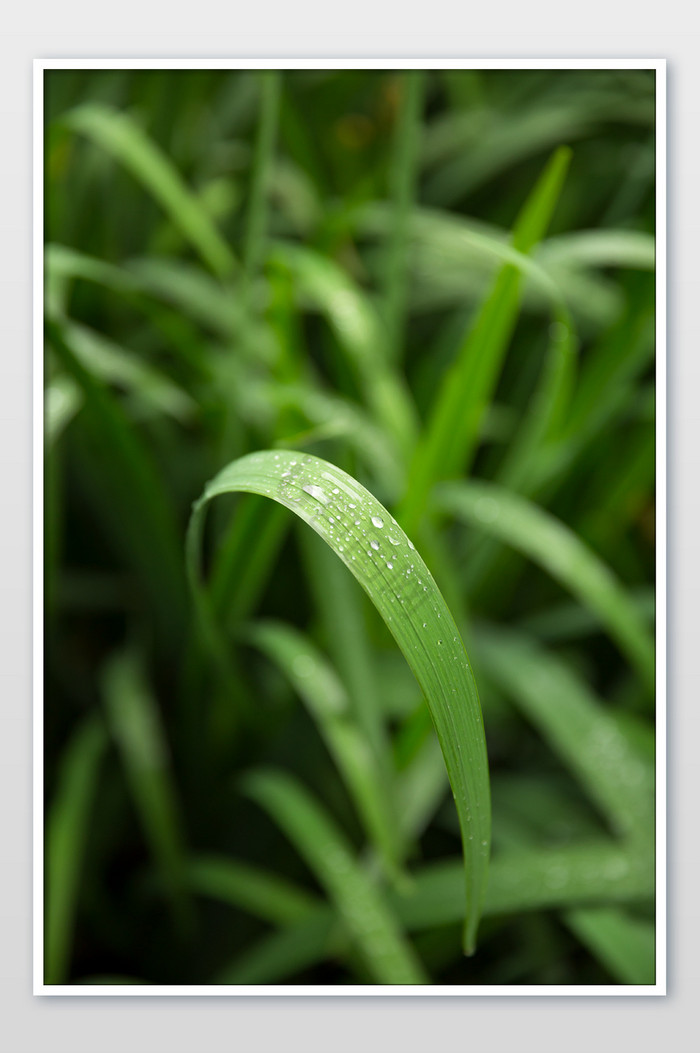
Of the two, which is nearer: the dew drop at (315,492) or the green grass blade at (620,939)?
the dew drop at (315,492)

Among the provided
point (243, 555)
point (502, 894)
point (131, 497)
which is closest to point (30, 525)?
point (131, 497)

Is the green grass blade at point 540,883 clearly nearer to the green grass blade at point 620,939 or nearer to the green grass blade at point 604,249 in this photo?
the green grass blade at point 620,939

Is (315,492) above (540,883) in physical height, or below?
above

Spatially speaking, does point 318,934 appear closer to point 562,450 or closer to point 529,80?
point 562,450

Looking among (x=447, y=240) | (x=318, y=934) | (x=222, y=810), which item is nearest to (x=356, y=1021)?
(x=318, y=934)

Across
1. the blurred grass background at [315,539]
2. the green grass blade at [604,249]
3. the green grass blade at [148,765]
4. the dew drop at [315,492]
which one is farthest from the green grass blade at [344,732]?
the green grass blade at [604,249]

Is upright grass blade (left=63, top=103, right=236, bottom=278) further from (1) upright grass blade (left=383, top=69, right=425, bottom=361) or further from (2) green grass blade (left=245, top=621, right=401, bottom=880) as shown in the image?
(2) green grass blade (left=245, top=621, right=401, bottom=880)

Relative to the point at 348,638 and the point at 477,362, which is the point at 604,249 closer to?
the point at 477,362
